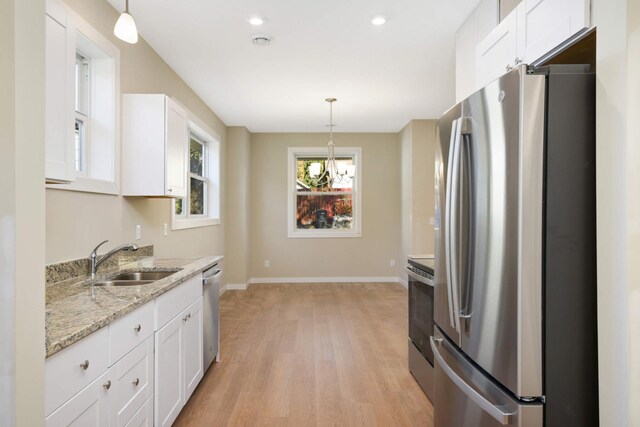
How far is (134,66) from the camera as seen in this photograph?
3139 millimetres

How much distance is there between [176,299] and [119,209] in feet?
3.45

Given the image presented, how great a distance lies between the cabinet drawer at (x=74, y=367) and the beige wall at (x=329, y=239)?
554 centimetres

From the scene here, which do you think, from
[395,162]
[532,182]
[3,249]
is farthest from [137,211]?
[395,162]

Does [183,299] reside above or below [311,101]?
below

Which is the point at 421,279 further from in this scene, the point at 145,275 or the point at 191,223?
the point at 191,223

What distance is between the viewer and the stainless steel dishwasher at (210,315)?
2.91 metres

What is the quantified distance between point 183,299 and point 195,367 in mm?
535

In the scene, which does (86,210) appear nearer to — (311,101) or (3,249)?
(3,249)

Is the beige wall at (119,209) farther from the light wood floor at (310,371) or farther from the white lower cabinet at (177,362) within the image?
the light wood floor at (310,371)

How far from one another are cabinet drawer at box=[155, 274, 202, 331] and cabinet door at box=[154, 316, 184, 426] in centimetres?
4

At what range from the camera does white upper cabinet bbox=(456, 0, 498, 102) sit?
253 cm

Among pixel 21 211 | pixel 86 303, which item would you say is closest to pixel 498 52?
pixel 21 211

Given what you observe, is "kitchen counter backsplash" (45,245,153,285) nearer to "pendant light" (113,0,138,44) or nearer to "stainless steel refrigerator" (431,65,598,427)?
"pendant light" (113,0,138,44)

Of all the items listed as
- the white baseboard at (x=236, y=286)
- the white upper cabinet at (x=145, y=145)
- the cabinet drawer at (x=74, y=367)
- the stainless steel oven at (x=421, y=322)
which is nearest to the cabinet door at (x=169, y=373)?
the cabinet drawer at (x=74, y=367)
